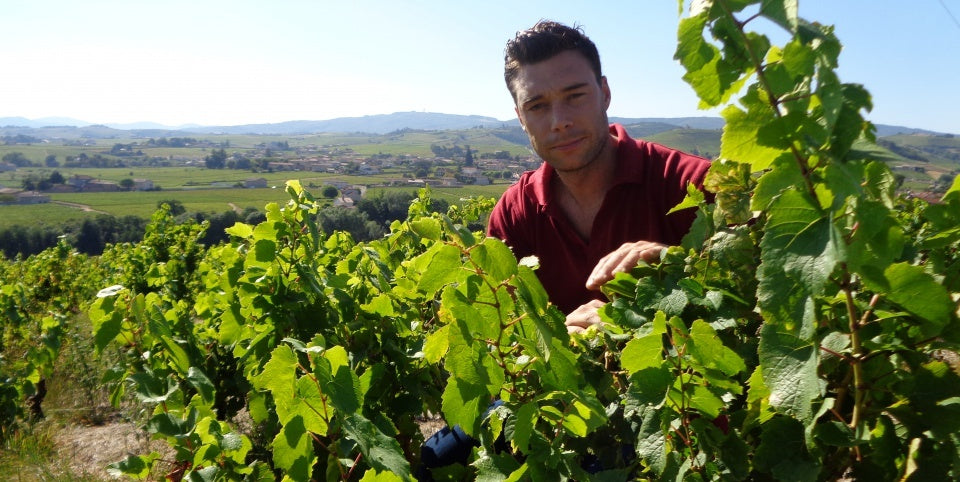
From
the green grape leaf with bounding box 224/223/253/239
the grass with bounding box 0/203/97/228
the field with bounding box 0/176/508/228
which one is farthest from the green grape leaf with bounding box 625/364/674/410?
the grass with bounding box 0/203/97/228

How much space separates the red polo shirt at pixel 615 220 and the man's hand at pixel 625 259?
122 centimetres

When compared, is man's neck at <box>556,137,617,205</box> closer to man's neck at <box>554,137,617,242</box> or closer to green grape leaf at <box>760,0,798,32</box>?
man's neck at <box>554,137,617,242</box>

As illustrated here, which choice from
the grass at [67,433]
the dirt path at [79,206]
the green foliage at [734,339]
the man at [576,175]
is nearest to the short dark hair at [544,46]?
the man at [576,175]

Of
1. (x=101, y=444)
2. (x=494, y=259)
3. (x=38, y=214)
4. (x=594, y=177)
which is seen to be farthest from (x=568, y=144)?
(x=38, y=214)

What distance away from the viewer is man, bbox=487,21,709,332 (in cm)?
289

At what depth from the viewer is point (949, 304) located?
74 centimetres

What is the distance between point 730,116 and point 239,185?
7710 cm

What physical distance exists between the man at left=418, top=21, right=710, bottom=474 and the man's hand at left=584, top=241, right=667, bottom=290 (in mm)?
1281

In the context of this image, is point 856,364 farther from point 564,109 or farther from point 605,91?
point 605,91

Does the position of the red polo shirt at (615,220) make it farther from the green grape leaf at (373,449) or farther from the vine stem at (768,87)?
the vine stem at (768,87)

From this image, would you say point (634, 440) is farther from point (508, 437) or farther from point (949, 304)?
point (949, 304)

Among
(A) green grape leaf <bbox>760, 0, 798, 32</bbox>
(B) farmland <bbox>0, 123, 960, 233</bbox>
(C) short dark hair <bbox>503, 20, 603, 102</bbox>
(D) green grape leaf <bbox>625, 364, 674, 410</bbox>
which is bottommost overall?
(B) farmland <bbox>0, 123, 960, 233</bbox>

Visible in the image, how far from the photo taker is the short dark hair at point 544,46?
310 cm

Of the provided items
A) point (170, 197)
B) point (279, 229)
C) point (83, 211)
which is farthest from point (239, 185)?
point (279, 229)
